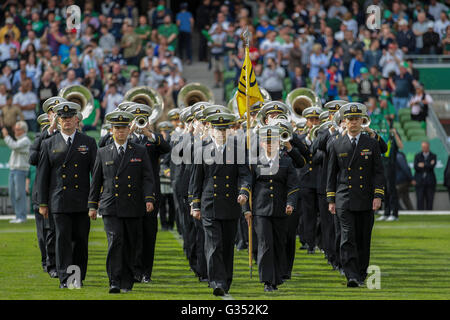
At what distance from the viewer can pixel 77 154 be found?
13.8 meters

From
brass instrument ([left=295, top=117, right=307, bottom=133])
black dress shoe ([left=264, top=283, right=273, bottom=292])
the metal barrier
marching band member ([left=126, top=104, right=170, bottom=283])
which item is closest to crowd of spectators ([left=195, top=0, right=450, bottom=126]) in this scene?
the metal barrier

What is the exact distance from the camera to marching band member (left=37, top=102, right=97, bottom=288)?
13.7 metres

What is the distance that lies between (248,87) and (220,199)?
4.23 meters

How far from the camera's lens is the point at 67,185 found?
1373 centimetres

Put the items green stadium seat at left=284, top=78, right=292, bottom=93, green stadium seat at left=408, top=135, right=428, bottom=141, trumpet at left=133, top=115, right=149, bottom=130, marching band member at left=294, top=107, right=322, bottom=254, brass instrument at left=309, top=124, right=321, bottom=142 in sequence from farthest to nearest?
green stadium seat at left=284, top=78, right=292, bottom=93, green stadium seat at left=408, top=135, right=428, bottom=141, marching band member at left=294, top=107, right=322, bottom=254, brass instrument at left=309, top=124, right=321, bottom=142, trumpet at left=133, top=115, right=149, bottom=130

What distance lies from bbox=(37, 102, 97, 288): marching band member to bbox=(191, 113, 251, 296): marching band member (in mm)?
1514

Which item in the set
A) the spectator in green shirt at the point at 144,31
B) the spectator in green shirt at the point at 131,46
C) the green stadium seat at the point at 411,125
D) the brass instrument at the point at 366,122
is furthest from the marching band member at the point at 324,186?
the spectator in green shirt at the point at 144,31

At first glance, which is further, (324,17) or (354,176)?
(324,17)

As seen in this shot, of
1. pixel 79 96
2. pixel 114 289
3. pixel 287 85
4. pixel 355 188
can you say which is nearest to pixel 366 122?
pixel 355 188

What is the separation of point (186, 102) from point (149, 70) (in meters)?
8.03

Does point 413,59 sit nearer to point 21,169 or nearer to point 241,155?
point 21,169

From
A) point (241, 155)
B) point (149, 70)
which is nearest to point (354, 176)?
point (241, 155)

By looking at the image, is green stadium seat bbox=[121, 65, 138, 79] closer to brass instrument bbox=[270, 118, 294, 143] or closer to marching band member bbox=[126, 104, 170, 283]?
marching band member bbox=[126, 104, 170, 283]

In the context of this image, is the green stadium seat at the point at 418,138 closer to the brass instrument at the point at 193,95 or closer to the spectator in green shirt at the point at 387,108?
the spectator in green shirt at the point at 387,108
